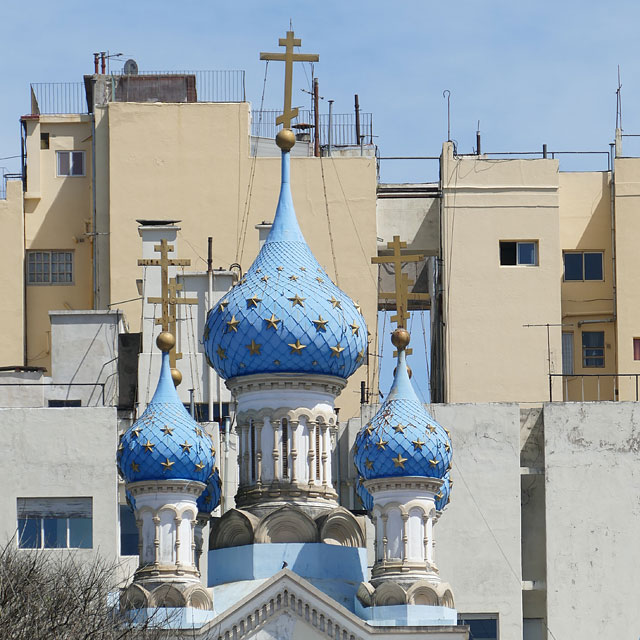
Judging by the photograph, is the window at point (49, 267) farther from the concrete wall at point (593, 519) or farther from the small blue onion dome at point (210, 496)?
the small blue onion dome at point (210, 496)

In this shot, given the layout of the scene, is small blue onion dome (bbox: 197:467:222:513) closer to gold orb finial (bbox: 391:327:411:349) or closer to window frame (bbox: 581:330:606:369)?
gold orb finial (bbox: 391:327:411:349)

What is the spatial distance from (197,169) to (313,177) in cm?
305

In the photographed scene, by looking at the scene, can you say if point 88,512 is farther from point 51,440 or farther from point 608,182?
point 608,182

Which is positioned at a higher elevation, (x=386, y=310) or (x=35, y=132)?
(x=35, y=132)

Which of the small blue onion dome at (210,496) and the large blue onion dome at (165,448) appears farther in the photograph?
the small blue onion dome at (210,496)

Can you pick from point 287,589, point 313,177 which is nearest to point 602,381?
point 313,177

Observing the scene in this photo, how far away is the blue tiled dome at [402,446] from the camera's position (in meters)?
47.3

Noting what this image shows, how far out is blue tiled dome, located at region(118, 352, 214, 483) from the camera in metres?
47.6

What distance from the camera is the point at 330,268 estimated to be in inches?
2756

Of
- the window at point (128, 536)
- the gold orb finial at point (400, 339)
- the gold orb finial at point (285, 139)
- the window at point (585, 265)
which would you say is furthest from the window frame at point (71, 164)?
the gold orb finial at point (400, 339)

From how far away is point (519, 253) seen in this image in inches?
2744

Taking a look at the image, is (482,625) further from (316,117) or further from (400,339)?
(316,117)

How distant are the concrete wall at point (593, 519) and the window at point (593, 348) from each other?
946cm

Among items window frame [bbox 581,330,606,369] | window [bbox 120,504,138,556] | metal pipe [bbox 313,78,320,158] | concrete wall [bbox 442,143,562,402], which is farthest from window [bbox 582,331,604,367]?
window [bbox 120,504,138,556]
